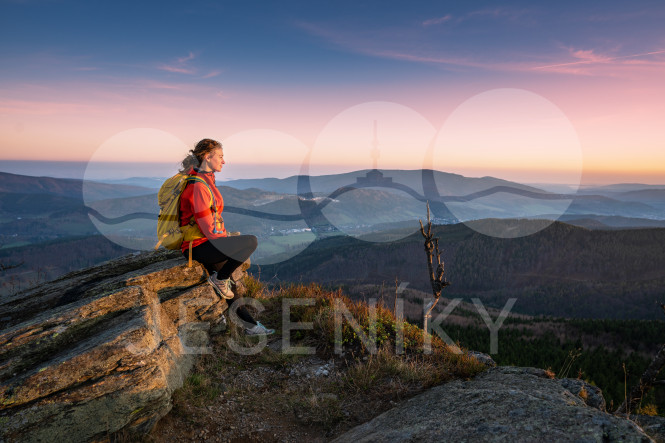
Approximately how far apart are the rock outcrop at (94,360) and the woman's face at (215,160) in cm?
226

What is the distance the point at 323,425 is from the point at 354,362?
1.36m

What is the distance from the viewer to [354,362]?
5.68 m

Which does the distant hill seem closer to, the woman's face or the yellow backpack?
the yellow backpack

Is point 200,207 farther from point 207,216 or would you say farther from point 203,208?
point 207,216

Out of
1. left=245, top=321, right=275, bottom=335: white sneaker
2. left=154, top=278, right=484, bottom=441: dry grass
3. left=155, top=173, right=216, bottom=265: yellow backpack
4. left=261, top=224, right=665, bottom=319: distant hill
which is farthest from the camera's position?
left=261, top=224, right=665, bottom=319: distant hill

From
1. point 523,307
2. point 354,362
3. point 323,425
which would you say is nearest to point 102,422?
point 323,425

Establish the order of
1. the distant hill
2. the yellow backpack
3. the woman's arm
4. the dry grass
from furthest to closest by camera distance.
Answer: the distant hill, the yellow backpack, the woman's arm, the dry grass

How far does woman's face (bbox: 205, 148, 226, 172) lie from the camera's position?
212 inches

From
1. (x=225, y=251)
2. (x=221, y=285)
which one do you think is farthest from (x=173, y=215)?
(x=221, y=285)

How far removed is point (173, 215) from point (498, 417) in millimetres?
5186

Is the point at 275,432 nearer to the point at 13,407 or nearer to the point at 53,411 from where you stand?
the point at 53,411

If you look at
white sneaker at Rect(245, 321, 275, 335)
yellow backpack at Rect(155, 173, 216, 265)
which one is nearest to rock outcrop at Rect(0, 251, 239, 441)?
yellow backpack at Rect(155, 173, 216, 265)

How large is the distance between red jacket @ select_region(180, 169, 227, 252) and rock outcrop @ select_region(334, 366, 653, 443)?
3604mm

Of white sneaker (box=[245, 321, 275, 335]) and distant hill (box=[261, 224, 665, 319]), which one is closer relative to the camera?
white sneaker (box=[245, 321, 275, 335])
